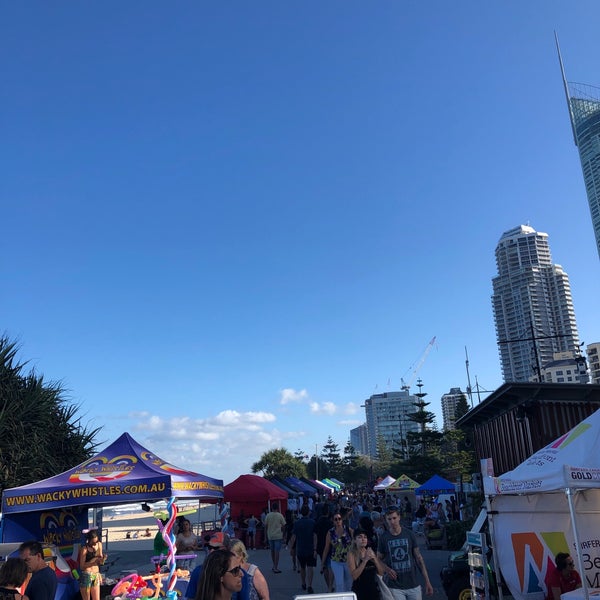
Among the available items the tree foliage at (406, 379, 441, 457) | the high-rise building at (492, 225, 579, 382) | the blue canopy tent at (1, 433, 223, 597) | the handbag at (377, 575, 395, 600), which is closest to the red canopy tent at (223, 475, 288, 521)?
the blue canopy tent at (1, 433, 223, 597)

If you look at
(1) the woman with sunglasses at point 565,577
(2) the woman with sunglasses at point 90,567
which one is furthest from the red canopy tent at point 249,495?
(1) the woman with sunglasses at point 565,577

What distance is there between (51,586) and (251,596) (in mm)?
2167

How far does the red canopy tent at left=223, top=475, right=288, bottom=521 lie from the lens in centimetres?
2248

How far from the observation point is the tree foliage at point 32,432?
19.2 meters

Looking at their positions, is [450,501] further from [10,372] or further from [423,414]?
[423,414]

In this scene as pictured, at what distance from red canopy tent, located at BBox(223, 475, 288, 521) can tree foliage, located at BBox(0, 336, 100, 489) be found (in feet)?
23.6

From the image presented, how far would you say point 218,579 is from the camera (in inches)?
128

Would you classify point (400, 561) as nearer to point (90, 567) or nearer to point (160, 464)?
point (90, 567)

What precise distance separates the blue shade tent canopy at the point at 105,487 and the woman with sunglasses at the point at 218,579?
6.36 m

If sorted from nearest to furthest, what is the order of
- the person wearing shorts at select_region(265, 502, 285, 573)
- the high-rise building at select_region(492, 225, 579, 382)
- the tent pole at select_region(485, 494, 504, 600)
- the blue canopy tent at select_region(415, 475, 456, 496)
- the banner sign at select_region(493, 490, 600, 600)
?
the tent pole at select_region(485, 494, 504, 600) → the banner sign at select_region(493, 490, 600, 600) → the person wearing shorts at select_region(265, 502, 285, 573) → the blue canopy tent at select_region(415, 475, 456, 496) → the high-rise building at select_region(492, 225, 579, 382)

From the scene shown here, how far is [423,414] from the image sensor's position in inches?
2633

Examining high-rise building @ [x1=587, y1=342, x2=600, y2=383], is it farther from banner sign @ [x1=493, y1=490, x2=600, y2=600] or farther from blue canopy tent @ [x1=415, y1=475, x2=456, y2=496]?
banner sign @ [x1=493, y1=490, x2=600, y2=600]

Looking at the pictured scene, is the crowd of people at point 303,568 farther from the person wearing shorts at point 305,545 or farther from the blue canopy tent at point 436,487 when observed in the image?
the blue canopy tent at point 436,487

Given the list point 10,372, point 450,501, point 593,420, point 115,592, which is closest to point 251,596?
point 115,592
